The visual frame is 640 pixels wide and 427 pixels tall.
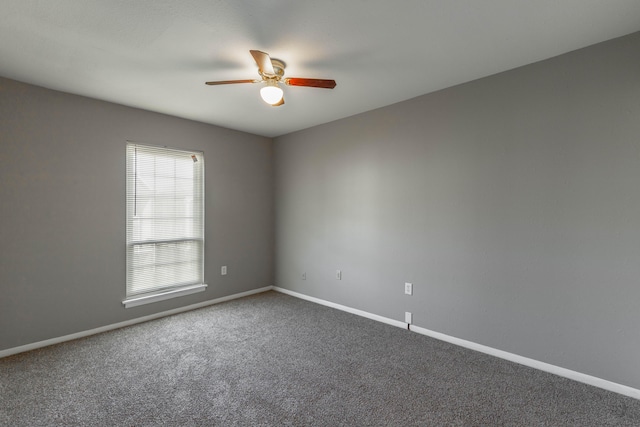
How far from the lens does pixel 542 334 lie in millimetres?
2354

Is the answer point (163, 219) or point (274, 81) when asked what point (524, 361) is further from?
point (163, 219)

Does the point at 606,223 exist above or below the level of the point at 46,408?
above

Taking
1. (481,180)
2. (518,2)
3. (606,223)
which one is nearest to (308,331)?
(481,180)

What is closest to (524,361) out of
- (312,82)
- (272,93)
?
(312,82)

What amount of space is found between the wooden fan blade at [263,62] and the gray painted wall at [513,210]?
1.67 meters

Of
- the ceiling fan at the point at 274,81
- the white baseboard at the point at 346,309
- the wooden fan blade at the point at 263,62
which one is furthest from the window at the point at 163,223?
the wooden fan blade at the point at 263,62

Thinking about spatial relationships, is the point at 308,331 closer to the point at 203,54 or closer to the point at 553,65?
the point at 203,54

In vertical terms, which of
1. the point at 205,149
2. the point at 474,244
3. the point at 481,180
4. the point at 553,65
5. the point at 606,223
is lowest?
the point at 474,244

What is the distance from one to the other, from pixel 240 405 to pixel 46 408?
1.28 meters

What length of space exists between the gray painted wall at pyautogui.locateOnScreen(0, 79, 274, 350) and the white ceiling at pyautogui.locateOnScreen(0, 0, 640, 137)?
324mm

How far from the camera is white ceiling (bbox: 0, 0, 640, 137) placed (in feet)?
5.69

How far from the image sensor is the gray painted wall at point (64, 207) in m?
2.63

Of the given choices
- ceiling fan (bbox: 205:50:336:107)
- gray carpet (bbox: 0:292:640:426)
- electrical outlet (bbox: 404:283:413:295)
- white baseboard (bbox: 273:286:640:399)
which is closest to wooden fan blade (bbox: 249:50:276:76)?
ceiling fan (bbox: 205:50:336:107)

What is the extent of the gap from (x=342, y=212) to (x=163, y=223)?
2.28 m
